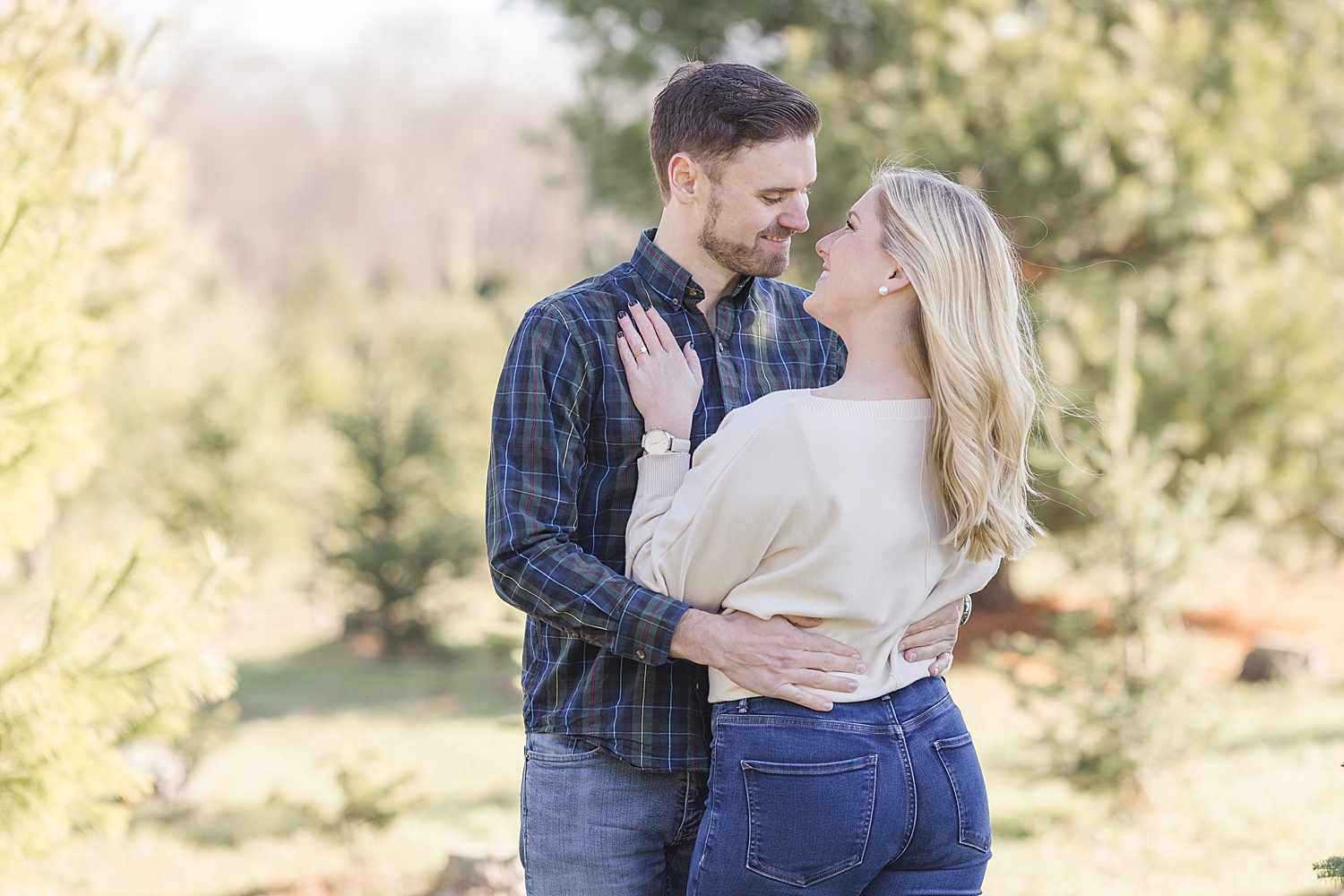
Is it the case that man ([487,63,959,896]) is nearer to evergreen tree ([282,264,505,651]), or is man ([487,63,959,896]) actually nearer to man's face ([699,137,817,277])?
man's face ([699,137,817,277])

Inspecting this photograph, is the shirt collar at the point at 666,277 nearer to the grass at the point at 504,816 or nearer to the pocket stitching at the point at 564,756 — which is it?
the pocket stitching at the point at 564,756

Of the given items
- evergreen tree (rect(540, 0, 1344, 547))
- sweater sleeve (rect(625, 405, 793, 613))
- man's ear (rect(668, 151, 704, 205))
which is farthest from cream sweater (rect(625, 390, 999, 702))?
evergreen tree (rect(540, 0, 1344, 547))

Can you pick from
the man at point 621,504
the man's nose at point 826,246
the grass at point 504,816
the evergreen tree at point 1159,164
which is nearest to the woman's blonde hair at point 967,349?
the man's nose at point 826,246

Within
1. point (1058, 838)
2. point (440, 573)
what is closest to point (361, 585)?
point (440, 573)

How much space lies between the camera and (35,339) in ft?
9.59

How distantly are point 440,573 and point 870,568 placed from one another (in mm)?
8832

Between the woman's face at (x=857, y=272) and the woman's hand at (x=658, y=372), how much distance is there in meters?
0.28

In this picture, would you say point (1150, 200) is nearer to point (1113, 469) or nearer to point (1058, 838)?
point (1113, 469)

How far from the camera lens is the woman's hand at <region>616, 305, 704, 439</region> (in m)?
1.93

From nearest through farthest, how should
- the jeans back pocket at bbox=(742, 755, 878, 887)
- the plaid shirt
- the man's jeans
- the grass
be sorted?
the jeans back pocket at bbox=(742, 755, 878, 887) → the plaid shirt → the man's jeans → the grass

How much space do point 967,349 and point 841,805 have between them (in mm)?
706

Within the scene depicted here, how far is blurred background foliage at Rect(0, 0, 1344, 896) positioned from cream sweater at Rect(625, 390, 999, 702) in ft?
1.34

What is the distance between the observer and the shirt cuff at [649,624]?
1.75 m

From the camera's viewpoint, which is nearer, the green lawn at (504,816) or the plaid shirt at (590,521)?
the plaid shirt at (590,521)
